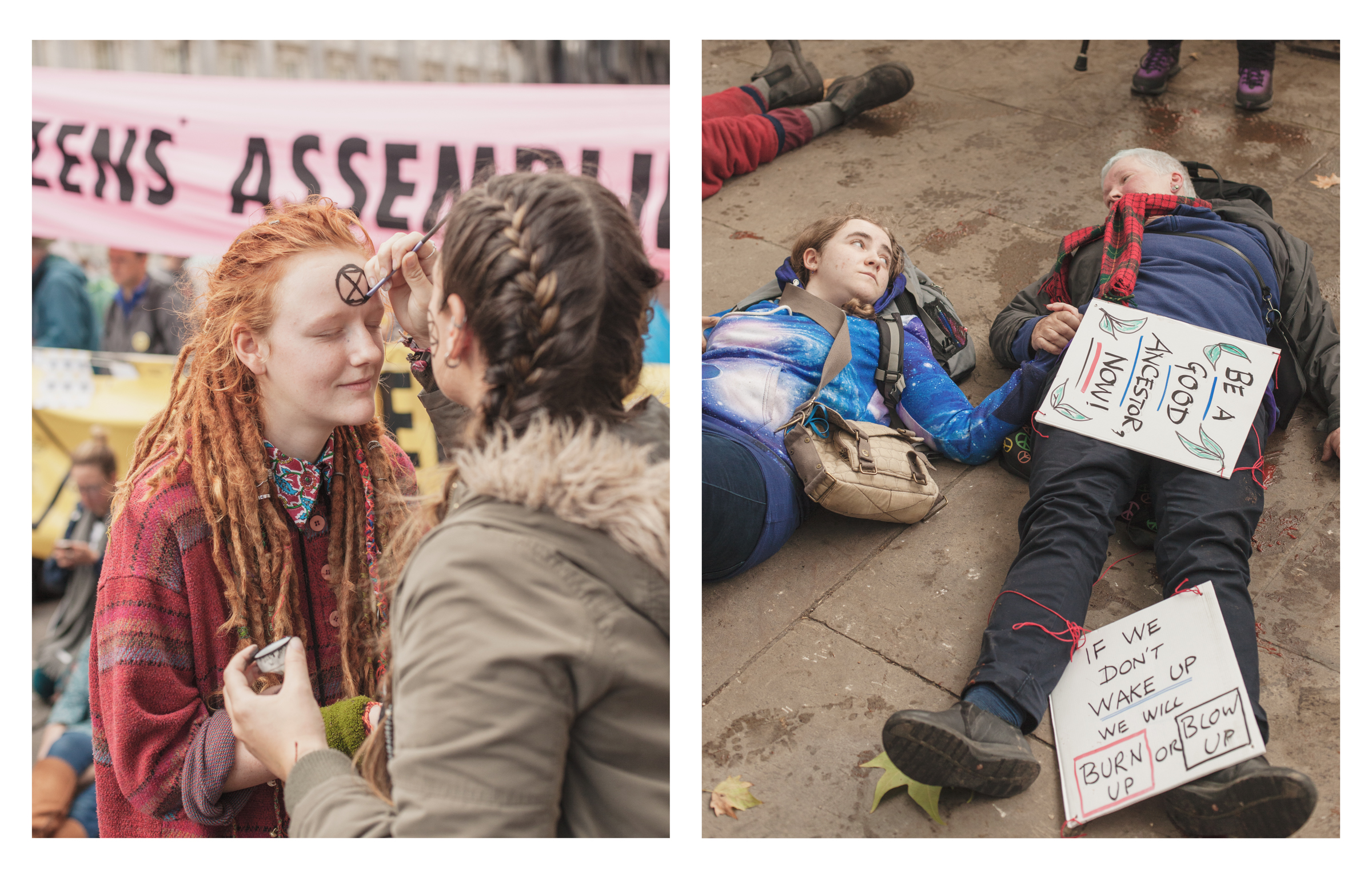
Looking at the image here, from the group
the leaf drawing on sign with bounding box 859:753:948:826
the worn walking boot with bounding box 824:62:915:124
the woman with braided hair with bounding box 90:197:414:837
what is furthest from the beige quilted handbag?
the worn walking boot with bounding box 824:62:915:124

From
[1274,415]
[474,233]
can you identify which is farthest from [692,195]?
[1274,415]

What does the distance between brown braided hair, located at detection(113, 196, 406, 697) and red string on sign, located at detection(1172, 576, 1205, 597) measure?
1.92 metres

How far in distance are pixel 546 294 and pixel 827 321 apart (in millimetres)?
1790

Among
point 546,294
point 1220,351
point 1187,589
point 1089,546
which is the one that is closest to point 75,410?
point 546,294

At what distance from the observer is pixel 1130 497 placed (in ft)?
9.50

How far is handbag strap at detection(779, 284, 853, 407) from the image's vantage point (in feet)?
10.1

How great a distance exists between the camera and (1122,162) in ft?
11.8

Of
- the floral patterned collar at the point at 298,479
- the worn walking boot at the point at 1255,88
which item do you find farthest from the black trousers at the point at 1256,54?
the floral patterned collar at the point at 298,479

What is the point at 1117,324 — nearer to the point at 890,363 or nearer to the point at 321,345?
the point at 890,363

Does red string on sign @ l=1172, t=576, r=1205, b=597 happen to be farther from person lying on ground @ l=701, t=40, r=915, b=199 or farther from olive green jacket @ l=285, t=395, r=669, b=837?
person lying on ground @ l=701, t=40, r=915, b=199

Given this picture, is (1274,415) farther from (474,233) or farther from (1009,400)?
(474,233)

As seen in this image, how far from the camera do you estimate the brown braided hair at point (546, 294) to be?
1.52 meters

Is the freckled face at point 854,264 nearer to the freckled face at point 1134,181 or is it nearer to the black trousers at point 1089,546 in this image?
the black trousers at point 1089,546
